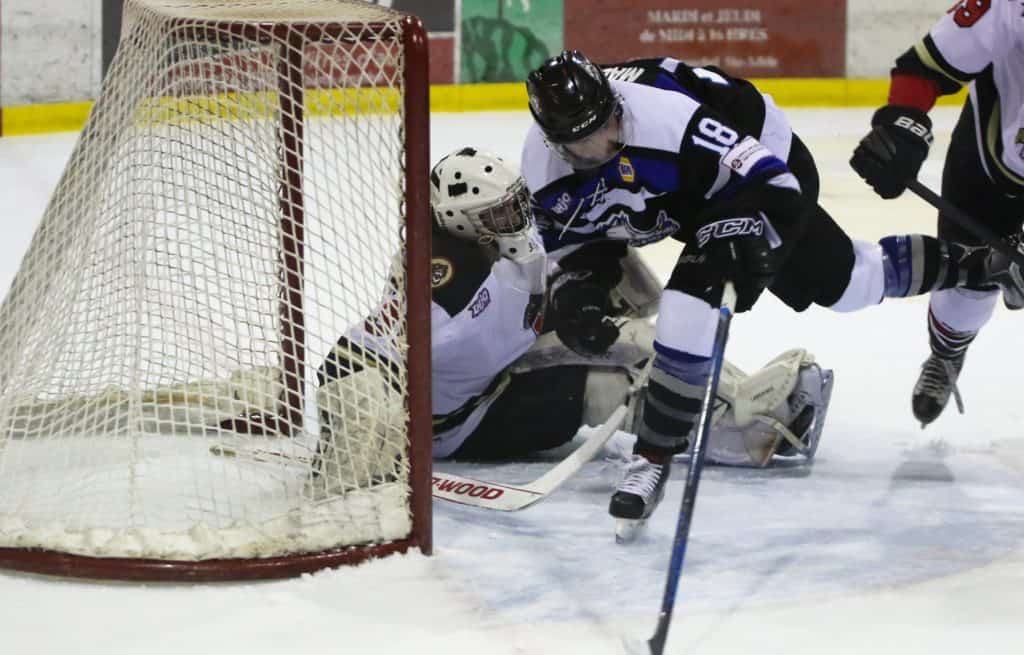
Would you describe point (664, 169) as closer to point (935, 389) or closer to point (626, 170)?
point (626, 170)

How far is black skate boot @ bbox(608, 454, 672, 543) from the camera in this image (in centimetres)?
274

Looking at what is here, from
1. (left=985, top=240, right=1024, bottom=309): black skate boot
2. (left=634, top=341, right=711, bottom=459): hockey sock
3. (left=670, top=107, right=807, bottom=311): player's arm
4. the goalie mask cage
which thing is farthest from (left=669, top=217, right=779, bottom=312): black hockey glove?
(left=985, top=240, right=1024, bottom=309): black skate boot

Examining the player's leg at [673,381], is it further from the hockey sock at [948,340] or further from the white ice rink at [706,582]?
the hockey sock at [948,340]

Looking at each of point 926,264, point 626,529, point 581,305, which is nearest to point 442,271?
point 581,305

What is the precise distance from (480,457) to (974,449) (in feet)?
3.50

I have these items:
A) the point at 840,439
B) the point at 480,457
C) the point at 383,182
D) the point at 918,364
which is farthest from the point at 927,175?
the point at 383,182

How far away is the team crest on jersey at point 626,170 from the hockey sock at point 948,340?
3.27 feet

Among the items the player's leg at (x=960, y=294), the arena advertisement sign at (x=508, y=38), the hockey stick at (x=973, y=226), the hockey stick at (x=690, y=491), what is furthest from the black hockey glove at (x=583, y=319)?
the arena advertisement sign at (x=508, y=38)

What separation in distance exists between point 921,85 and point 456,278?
1.08m

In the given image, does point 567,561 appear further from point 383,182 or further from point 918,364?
point 918,364

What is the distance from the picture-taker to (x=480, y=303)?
3.05 meters

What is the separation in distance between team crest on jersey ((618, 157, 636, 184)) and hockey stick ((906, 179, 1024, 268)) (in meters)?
0.69

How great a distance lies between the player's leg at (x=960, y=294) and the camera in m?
3.41

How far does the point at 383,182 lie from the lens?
278 centimetres
